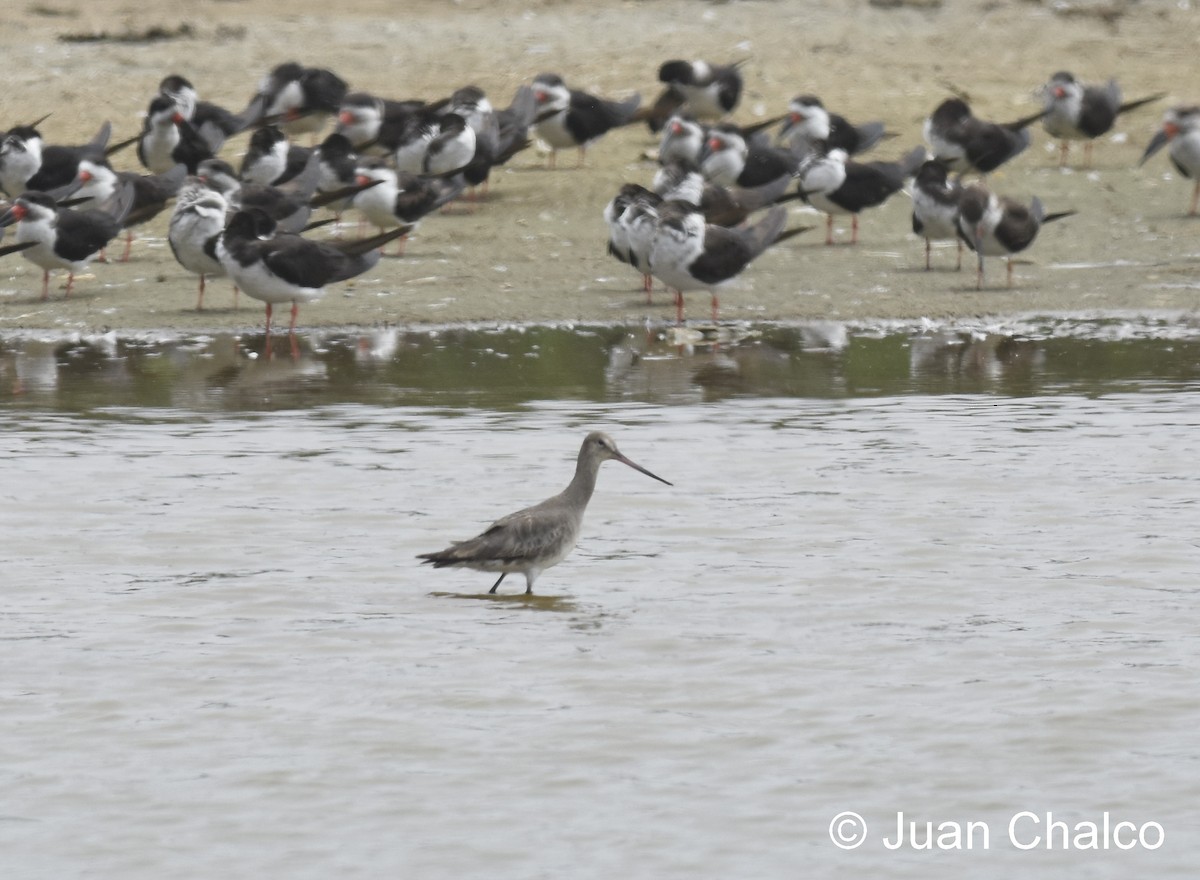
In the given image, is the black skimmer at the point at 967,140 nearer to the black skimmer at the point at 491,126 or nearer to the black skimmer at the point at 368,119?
the black skimmer at the point at 491,126

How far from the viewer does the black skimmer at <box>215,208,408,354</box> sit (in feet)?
56.0

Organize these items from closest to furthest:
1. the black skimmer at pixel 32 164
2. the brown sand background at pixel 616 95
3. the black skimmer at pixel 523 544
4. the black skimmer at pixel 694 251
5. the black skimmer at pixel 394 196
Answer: the black skimmer at pixel 523 544 → the black skimmer at pixel 694 251 → the brown sand background at pixel 616 95 → the black skimmer at pixel 394 196 → the black skimmer at pixel 32 164

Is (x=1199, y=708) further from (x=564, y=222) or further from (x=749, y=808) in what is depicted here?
(x=564, y=222)

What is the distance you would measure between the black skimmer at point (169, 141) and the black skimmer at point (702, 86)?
5.49 m

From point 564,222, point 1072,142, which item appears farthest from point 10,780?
point 1072,142

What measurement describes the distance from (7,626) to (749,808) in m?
3.66

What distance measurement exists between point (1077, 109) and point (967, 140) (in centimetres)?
200

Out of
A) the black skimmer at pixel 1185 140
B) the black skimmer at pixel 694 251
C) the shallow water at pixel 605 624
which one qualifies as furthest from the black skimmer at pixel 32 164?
the black skimmer at pixel 1185 140

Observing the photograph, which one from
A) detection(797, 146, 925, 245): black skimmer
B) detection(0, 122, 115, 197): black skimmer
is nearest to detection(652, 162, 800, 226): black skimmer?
detection(797, 146, 925, 245): black skimmer

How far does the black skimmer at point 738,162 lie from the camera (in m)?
22.0

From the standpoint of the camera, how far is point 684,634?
9.16 meters

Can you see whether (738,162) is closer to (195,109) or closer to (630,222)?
(630,222)

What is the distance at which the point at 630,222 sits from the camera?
17.9 m

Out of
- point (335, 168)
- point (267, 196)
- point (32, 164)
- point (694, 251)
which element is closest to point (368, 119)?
point (335, 168)
